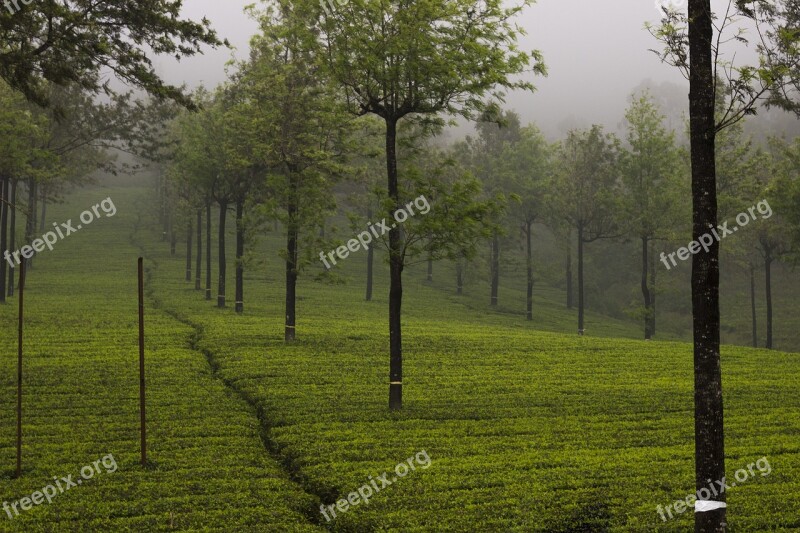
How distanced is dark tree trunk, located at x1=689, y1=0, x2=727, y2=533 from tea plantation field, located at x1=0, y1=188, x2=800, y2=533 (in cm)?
305

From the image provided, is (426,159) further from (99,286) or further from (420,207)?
(420,207)

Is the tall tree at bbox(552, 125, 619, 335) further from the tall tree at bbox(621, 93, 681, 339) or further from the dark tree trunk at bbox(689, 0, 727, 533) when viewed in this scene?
the dark tree trunk at bbox(689, 0, 727, 533)

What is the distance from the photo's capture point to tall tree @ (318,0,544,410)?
82.1 ft

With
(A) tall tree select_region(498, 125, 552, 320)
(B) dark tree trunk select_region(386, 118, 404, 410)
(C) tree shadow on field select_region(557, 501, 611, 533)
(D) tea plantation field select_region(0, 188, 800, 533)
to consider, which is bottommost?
(C) tree shadow on field select_region(557, 501, 611, 533)

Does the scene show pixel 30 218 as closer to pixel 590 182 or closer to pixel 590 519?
pixel 590 182

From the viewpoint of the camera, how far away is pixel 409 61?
25031mm

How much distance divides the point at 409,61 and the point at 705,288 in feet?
52.3

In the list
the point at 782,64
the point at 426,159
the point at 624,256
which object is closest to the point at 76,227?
the point at 426,159

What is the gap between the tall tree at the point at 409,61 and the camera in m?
25.0

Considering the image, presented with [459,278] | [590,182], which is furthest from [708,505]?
[459,278]

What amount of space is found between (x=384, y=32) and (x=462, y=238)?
26.8 feet

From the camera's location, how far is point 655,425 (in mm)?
24125

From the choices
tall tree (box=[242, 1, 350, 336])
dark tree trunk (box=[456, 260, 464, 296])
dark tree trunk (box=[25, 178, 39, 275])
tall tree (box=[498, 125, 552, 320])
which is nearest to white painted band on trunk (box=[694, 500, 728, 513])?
tall tree (box=[242, 1, 350, 336])

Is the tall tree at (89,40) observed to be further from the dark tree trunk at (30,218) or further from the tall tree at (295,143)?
the dark tree trunk at (30,218)
